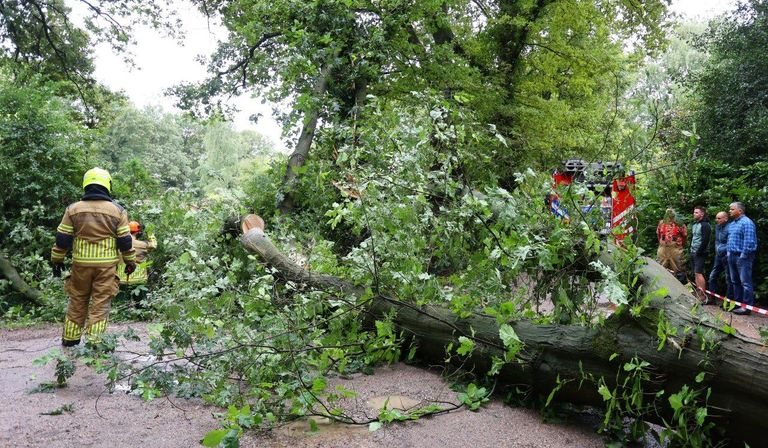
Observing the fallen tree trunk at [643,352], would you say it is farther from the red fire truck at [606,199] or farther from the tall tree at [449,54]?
the tall tree at [449,54]

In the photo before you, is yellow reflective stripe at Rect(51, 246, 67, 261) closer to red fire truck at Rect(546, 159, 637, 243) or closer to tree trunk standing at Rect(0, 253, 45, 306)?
tree trunk standing at Rect(0, 253, 45, 306)

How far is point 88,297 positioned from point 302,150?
5216 mm

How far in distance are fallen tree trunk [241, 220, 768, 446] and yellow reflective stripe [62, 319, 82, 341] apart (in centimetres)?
305

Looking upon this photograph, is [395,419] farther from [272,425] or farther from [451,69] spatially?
[451,69]

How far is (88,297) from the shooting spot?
16.4ft

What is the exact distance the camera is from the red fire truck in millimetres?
3480

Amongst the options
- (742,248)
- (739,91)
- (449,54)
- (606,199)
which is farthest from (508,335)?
(739,91)

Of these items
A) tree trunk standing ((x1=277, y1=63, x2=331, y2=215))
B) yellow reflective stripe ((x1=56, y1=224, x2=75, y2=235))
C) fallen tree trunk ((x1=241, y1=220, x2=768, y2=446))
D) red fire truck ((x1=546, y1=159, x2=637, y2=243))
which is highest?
tree trunk standing ((x1=277, y1=63, x2=331, y2=215))

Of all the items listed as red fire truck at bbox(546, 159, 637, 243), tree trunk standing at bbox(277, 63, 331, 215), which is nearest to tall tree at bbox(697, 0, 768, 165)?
tree trunk standing at bbox(277, 63, 331, 215)

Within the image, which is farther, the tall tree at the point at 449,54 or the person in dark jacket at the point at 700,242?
the tall tree at the point at 449,54

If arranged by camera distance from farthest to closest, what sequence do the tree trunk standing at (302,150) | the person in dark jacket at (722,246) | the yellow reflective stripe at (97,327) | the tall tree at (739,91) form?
the tall tree at (739,91)
the tree trunk standing at (302,150)
the person in dark jacket at (722,246)
the yellow reflective stripe at (97,327)

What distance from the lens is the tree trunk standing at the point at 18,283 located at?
7.87 metres

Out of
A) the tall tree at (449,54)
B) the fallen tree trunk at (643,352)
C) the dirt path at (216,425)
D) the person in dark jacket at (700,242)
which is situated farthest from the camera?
the tall tree at (449,54)

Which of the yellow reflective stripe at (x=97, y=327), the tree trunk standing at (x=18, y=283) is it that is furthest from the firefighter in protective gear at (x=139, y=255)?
the yellow reflective stripe at (x=97, y=327)
